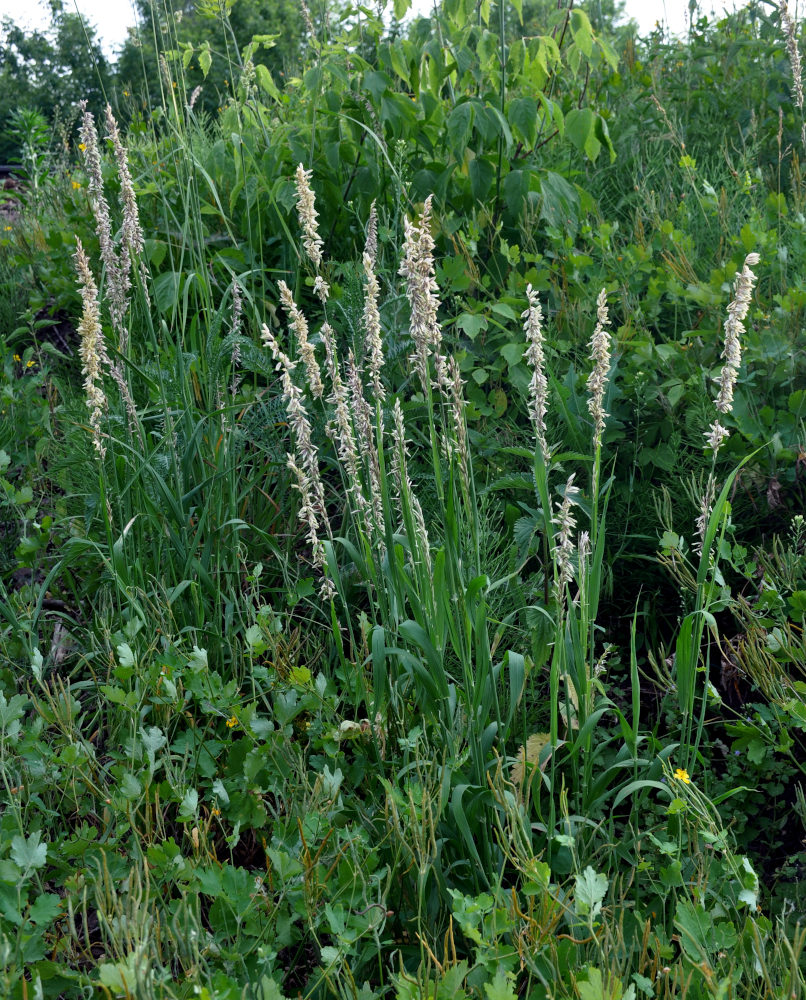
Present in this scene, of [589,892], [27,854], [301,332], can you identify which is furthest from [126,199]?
[589,892]

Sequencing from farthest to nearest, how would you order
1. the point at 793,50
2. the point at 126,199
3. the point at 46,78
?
the point at 46,78 < the point at 793,50 < the point at 126,199

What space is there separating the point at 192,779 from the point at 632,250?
210cm

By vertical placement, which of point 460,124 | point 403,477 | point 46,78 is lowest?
point 403,477

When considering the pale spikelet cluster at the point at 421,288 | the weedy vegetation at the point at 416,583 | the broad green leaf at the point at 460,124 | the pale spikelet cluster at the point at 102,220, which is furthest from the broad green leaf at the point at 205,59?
the pale spikelet cluster at the point at 421,288

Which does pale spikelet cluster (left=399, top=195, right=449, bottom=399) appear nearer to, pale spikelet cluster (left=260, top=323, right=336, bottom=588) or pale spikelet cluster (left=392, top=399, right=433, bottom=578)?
pale spikelet cluster (left=392, top=399, right=433, bottom=578)

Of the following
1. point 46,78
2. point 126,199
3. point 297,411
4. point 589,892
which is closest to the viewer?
point 589,892

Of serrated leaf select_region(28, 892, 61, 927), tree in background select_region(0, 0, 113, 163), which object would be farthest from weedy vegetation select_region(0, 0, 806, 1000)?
tree in background select_region(0, 0, 113, 163)

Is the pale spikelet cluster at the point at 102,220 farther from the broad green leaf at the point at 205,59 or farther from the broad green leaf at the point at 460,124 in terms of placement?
the broad green leaf at the point at 460,124

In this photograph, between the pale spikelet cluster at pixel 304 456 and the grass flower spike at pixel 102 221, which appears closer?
the pale spikelet cluster at pixel 304 456

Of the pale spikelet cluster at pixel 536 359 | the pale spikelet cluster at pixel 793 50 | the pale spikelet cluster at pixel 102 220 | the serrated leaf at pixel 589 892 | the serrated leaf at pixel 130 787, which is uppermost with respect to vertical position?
the pale spikelet cluster at pixel 793 50

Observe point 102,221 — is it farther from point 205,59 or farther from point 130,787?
point 130,787

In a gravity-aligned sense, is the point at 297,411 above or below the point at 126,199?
below

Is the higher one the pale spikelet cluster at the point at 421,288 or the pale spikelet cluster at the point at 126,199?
the pale spikelet cluster at the point at 126,199

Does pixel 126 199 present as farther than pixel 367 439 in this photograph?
Yes
